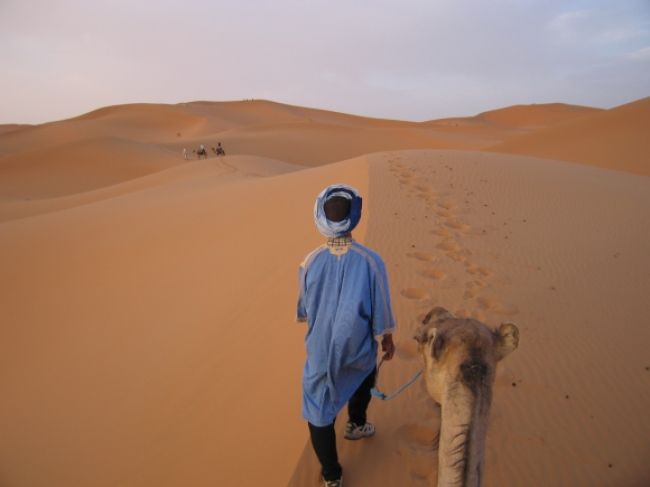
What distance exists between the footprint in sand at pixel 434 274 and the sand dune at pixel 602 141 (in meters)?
15.0

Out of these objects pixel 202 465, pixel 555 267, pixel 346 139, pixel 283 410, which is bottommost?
pixel 202 465

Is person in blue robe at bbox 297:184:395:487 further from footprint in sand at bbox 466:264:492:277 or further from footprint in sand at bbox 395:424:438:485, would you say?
footprint in sand at bbox 466:264:492:277

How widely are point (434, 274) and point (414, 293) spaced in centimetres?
51

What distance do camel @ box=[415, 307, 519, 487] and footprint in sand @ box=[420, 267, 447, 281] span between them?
9.91 ft

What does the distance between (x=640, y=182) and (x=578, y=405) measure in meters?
8.60

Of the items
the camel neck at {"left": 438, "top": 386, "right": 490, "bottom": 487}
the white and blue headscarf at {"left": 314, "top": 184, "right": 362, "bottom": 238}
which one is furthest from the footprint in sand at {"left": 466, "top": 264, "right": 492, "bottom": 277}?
the camel neck at {"left": 438, "top": 386, "right": 490, "bottom": 487}

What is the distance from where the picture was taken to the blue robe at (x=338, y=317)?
1.94 meters

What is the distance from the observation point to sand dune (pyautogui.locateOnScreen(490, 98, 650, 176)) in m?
16.4

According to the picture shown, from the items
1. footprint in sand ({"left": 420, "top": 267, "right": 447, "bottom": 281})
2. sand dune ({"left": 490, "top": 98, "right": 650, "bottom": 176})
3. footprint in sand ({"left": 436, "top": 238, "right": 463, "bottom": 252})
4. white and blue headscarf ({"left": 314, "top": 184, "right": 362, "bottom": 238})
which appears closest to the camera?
white and blue headscarf ({"left": 314, "top": 184, "right": 362, "bottom": 238})

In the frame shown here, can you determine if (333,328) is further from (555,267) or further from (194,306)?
(555,267)

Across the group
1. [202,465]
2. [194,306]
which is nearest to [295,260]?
[194,306]

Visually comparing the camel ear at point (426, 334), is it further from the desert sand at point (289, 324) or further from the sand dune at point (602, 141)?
the sand dune at point (602, 141)

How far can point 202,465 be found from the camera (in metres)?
2.65

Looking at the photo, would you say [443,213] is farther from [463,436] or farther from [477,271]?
[463,436]
